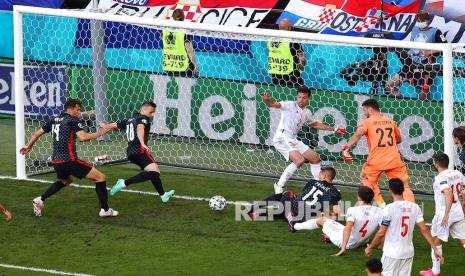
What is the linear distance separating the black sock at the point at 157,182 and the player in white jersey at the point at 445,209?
5.15 meters

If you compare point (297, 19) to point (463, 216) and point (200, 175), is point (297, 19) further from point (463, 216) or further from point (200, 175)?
point (463, 216)

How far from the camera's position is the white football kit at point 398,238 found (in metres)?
13.4

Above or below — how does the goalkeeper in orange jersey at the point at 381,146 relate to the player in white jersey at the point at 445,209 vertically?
A: above

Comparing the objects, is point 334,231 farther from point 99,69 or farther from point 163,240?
point 99,69

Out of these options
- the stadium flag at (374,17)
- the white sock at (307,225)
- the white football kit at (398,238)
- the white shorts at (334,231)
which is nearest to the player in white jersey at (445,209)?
the white football kit at (398,238)

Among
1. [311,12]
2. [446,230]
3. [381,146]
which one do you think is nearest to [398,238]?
[446,230]

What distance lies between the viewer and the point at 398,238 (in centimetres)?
1344

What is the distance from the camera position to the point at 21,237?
16.5m

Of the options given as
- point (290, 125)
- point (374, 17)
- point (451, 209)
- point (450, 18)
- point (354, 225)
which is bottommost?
point (354, 225)

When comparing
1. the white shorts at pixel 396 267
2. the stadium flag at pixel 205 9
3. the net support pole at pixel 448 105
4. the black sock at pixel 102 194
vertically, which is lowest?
the white shorts at pixel 396 267

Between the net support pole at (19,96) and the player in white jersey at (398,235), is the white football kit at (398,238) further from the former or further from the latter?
the net support pole at (19,96)

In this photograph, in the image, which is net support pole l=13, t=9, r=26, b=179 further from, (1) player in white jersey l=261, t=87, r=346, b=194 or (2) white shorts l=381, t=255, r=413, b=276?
(2) white shorts l=381, t=255, r=413, b=276

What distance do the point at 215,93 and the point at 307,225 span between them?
23.0ft

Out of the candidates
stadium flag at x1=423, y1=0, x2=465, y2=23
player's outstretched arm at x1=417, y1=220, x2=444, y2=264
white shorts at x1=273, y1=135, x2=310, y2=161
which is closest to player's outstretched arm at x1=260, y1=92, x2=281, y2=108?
white shorts at x1=273, y1=135, x2=310, y2=161
